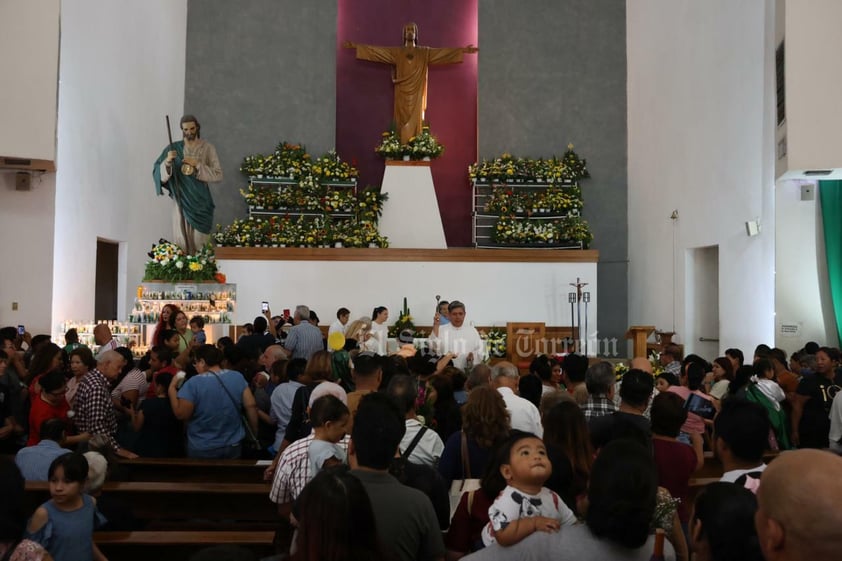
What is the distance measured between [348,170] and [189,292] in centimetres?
550

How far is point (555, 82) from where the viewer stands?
713 inches

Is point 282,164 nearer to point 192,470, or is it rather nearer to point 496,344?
point 496,344

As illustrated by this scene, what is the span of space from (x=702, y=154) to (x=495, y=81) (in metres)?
5.69

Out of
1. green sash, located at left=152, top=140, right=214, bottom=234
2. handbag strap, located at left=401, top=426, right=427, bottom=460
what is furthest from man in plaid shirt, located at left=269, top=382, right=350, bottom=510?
green sash, located at left=152, top=140, right=214, bottom=234

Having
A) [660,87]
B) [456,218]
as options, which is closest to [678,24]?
[660,87]

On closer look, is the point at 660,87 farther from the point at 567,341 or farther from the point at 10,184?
the point at 10,184

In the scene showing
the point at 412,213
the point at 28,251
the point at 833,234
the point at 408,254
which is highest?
the point at 412,213

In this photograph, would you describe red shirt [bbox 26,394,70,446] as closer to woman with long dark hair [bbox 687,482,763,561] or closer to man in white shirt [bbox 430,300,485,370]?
woman with long dark hair [bbox 687,482,763,561]

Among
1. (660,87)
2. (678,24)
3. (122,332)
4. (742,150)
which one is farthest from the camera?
(660,87)

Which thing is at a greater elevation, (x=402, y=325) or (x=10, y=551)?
(x=402, y=325)

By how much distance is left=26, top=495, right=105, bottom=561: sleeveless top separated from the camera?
356cm

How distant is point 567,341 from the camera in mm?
13516

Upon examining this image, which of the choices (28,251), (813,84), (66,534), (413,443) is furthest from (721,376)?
(28,251)

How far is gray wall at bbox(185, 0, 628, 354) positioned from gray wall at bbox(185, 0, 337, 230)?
0.07 feet
